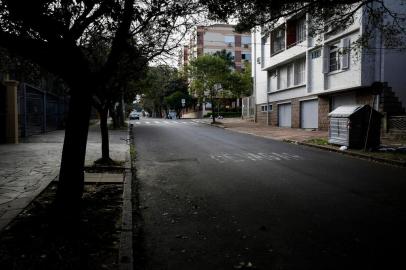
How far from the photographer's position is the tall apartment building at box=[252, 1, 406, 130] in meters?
20.6

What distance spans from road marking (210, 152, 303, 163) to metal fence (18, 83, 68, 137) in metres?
10.8

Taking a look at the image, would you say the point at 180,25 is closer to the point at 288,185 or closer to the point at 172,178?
the point at 172,178

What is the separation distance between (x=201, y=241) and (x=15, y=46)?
3397 millimetres

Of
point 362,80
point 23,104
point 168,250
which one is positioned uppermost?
point 362,80

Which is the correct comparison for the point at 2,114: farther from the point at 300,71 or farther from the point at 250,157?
the point at 300,71

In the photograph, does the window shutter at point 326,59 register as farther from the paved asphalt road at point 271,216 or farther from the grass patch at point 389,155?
the paved asphalt road at point 271,216

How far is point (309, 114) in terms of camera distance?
28.5 meters

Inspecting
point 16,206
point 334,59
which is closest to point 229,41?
point 334,59

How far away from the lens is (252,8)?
10.8 metres

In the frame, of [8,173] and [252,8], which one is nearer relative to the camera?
[8,173]

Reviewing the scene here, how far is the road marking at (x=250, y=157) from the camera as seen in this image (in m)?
13.1

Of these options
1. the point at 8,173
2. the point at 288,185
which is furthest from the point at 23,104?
the point at 288,185

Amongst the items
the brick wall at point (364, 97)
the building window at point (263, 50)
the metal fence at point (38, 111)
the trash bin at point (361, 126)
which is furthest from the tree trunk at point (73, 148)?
the building window at point (263, 50)

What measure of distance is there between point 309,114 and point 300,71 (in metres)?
3.50
